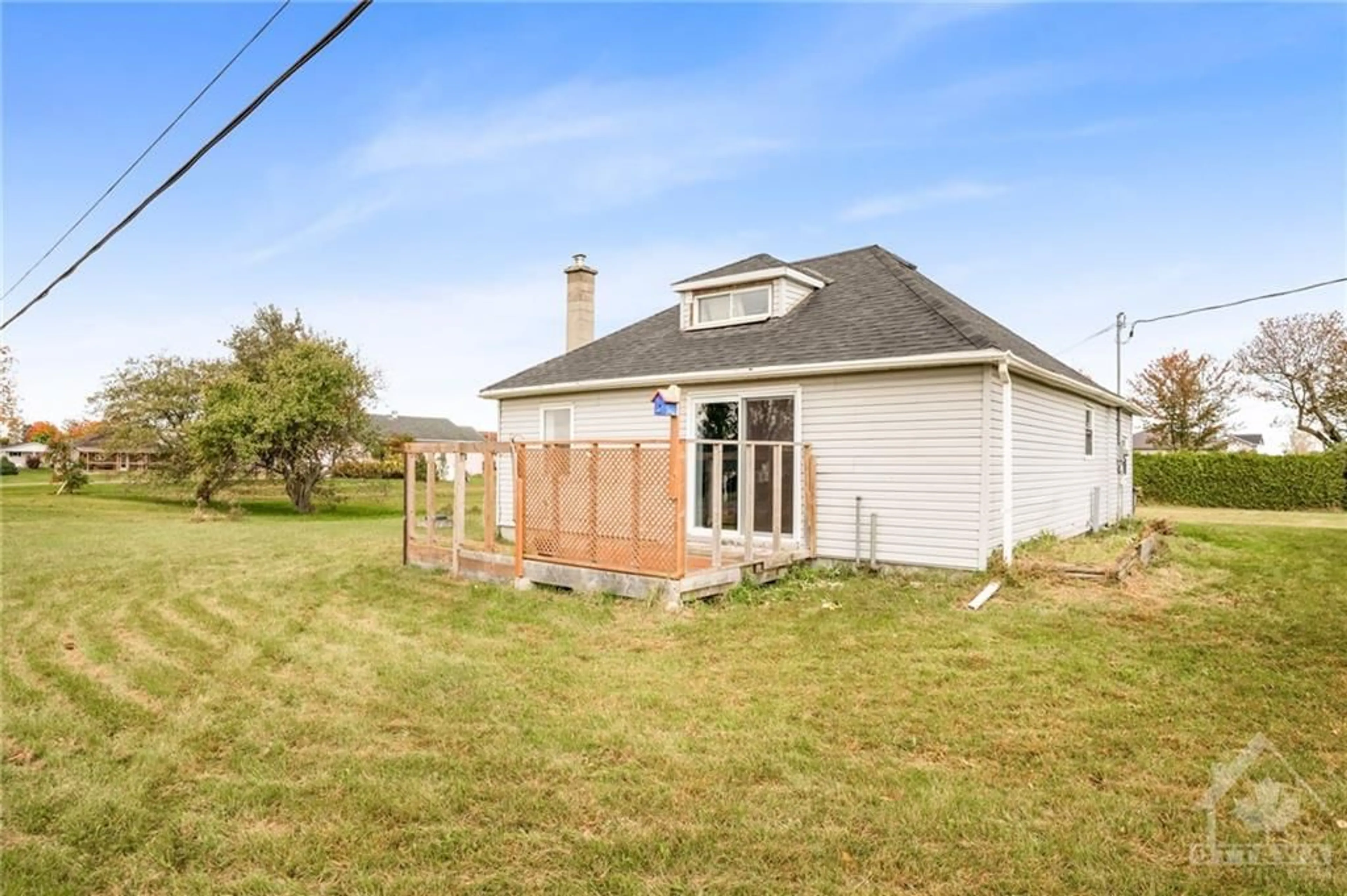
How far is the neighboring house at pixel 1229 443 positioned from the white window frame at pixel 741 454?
13392 millimetres

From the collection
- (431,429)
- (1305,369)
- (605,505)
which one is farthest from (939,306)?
(431,429)

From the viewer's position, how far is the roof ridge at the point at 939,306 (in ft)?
27.5

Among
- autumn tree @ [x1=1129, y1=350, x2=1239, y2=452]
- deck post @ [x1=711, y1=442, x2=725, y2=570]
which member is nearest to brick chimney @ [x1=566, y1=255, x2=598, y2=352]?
deck post @ [x1=711, y1=442, x2=725, y2=570]

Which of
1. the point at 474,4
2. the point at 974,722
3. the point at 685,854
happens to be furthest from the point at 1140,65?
the point at 685,854

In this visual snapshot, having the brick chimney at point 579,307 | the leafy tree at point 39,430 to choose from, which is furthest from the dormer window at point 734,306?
the leafy tree at point 39,430

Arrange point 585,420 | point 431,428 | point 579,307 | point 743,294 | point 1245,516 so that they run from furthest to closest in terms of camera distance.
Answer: point 431,428 → point 1245,516 → point 579,307 → point 585,420 → point 743,294

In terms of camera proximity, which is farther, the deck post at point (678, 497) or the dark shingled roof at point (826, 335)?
the dark shingled roof at point (826, 335)

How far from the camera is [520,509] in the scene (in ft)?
27.5

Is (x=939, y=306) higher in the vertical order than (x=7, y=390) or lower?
lower

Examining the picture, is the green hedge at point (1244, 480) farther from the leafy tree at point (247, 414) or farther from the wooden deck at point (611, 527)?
the leafy tree at point (247, 414)

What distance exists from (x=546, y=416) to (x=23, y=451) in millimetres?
83192

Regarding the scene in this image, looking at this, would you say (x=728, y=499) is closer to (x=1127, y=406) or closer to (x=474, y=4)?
(x=474, y=4)

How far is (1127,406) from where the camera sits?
14492mm

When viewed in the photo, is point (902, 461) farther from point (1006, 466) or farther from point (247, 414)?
point (247, 414)
